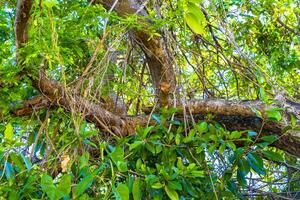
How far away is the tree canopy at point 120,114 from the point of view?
42.4 inches

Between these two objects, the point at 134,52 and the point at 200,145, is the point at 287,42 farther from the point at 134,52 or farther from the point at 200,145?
the point at 200,145

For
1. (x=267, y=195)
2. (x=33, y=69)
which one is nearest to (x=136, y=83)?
(x=33, y=69)

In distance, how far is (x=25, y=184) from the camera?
105cm

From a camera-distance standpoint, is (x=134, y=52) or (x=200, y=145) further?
(x=134, y=52)

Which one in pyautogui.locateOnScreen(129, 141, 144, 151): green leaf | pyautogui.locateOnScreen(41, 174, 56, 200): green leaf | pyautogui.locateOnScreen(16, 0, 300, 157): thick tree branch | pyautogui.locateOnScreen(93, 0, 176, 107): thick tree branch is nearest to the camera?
pyautogui.locateOnScreen(41, 174, 56, 200): green leaf

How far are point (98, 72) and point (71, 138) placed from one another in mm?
201

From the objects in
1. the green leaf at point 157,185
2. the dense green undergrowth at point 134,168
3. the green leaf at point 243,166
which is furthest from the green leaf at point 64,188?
the green leaf at point 243,166

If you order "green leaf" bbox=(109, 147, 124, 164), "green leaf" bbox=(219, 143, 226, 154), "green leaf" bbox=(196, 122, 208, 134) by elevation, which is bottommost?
"green leaf" bbox=(219, 143, 226, 154)

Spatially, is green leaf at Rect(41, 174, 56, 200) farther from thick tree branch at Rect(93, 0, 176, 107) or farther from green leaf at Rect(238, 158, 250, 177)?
thick tree branch at Rect(93, 0, 176, 107)

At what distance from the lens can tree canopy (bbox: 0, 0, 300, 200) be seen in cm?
108

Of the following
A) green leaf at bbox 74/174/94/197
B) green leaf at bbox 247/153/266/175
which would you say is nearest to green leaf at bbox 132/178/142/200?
green leaf at bbox 74/174/94/197

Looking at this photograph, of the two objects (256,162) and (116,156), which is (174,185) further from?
(256,162)

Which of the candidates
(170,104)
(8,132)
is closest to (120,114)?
(170,104)

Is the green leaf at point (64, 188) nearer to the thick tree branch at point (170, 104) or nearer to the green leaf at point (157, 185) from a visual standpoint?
the green leaf at point (157, 185)
